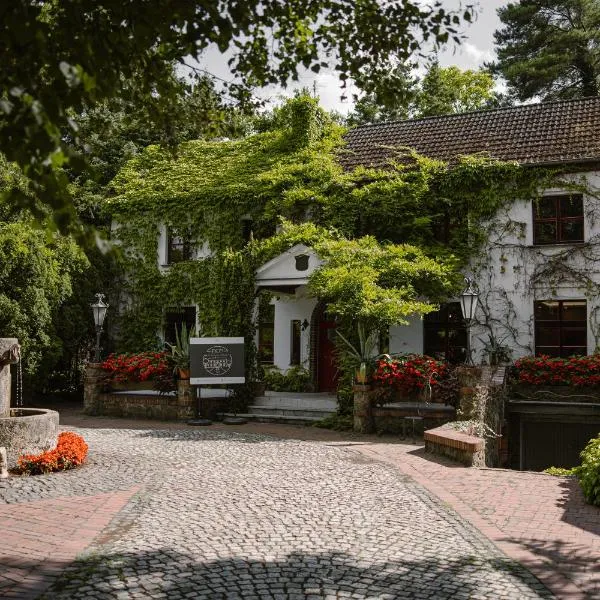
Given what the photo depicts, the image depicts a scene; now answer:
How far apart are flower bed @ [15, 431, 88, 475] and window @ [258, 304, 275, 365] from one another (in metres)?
10.0

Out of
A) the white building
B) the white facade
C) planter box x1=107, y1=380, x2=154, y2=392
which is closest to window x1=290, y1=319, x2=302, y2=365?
the white building

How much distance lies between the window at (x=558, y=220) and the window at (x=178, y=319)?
1071 cm

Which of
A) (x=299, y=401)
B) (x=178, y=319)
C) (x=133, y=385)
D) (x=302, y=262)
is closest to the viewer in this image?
(x=299, y=401)

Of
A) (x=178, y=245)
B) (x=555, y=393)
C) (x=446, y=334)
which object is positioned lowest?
(x=555, y=393)

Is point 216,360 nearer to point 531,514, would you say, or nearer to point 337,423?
point 337,423

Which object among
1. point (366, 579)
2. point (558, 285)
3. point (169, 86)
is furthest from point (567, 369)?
point (169, 86)

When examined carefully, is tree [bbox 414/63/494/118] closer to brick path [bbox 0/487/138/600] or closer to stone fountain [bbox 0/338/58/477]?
stone fountain [bbox 0/338/58/477]

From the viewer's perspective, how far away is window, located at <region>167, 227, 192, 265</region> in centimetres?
2138

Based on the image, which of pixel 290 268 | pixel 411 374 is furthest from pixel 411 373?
pixel 290 268

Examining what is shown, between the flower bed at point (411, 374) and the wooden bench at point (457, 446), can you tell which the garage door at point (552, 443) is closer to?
the flower bed at point (411, 374)

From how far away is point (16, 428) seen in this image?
9461 millimetres

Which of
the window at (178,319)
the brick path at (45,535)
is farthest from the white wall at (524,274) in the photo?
the brick path at (45,535)

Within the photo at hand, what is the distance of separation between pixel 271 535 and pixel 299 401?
402 inches

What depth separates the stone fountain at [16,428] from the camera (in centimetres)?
→ 938
